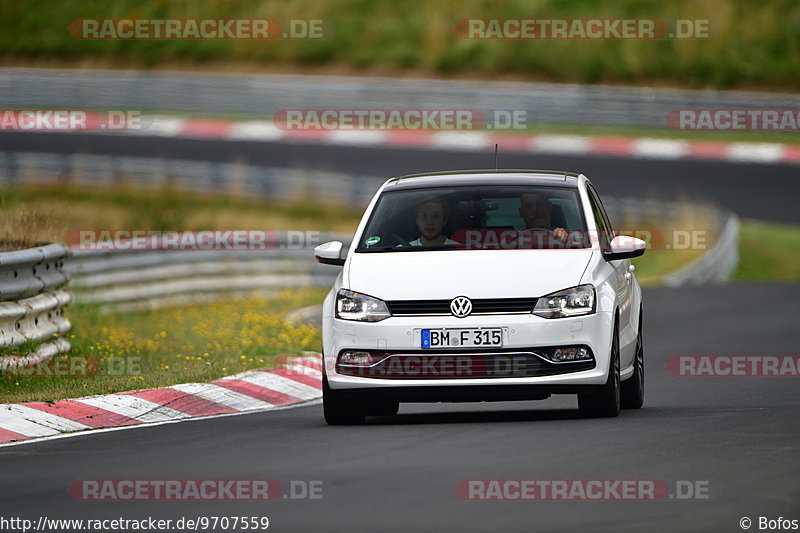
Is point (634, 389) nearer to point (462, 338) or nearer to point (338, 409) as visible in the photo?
point (462, 338)

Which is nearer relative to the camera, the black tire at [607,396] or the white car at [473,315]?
the white car at [473,315]

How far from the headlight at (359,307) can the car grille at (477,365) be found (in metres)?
0.29

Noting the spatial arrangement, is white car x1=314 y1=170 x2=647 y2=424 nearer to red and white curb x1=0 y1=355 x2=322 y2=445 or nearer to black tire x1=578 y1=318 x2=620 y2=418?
black tire x1=578 y1=318 x2=620 y2=418

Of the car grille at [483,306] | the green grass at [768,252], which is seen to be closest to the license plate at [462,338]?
the car grille at [483,306]

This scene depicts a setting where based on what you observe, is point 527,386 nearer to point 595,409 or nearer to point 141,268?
point 595,409

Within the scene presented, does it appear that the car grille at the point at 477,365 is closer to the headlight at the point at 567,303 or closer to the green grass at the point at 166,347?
the headlight at the point at 567,303

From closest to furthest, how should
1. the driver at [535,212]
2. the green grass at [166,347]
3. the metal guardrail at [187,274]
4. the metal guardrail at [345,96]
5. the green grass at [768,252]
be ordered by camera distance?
the driver at [535,212] < the green grass at [166,347] < the metal guardrail at [187,274] < the green grass at [768,252] < the metal guardrail at [345,96]

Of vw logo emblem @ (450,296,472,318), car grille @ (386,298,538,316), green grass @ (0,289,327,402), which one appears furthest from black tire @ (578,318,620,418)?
green grass @ (0,289,327,402)

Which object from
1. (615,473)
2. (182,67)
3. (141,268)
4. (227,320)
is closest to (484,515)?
(615,473)

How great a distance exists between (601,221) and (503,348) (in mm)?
1869

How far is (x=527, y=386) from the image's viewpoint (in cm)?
1041

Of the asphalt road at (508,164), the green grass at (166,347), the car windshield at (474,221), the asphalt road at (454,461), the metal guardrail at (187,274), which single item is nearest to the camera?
the asphalt road at (454,461)

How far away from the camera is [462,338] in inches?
408

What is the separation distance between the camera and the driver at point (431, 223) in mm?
11266
